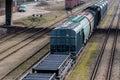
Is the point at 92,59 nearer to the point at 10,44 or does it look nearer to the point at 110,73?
the point at 110,73

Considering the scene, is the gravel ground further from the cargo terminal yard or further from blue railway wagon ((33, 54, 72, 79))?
blue railway wagon ((33, 54, 72, 79))

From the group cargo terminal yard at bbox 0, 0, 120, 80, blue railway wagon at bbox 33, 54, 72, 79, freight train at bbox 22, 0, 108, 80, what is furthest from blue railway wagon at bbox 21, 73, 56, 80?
blue railway wagon at bbox 33, 54, 72, 79

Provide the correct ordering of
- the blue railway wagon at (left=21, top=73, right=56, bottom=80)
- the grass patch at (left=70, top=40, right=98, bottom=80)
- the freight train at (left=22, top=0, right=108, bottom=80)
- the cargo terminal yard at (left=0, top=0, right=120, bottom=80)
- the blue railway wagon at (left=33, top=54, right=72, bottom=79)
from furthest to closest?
the grass patch at (left=70, top=40, right=98, bottom=80)
the cargo terminal yard at (left=0, top=0, right=120, bottom=80)
the freight train at (left=22, top=0, right=108, bottom=80)
the blue railway wagon at (left=33, top=54, right=72, bottom=79)
the blue railway wagon at (left=21, top=73, right=56, bottom=80)

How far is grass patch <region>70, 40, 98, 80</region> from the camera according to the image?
1177 inches

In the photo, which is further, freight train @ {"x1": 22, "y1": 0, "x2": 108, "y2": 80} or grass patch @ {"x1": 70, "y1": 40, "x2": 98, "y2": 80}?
grass patch @ {"x1": 70, "y1": 40, "x2": 98, "y2": 80}

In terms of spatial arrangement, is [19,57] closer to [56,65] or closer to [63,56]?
[63,56]

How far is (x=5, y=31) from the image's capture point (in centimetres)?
5631

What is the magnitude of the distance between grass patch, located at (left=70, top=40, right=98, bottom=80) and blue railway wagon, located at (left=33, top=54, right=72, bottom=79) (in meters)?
0.99

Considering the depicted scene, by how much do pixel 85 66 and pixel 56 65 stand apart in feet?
23.9

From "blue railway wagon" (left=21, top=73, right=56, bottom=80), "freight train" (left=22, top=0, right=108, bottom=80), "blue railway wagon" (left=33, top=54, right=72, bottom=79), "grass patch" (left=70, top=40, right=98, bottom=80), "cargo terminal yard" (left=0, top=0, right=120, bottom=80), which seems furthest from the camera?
"grass patch" (left=70, top=40, right=98, bottom=80)

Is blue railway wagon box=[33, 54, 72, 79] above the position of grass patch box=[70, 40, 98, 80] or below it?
above

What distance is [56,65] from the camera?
88.8 feet

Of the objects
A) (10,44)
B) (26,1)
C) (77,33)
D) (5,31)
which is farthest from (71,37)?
(26,1)

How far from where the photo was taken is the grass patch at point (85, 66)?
98.1 feet
